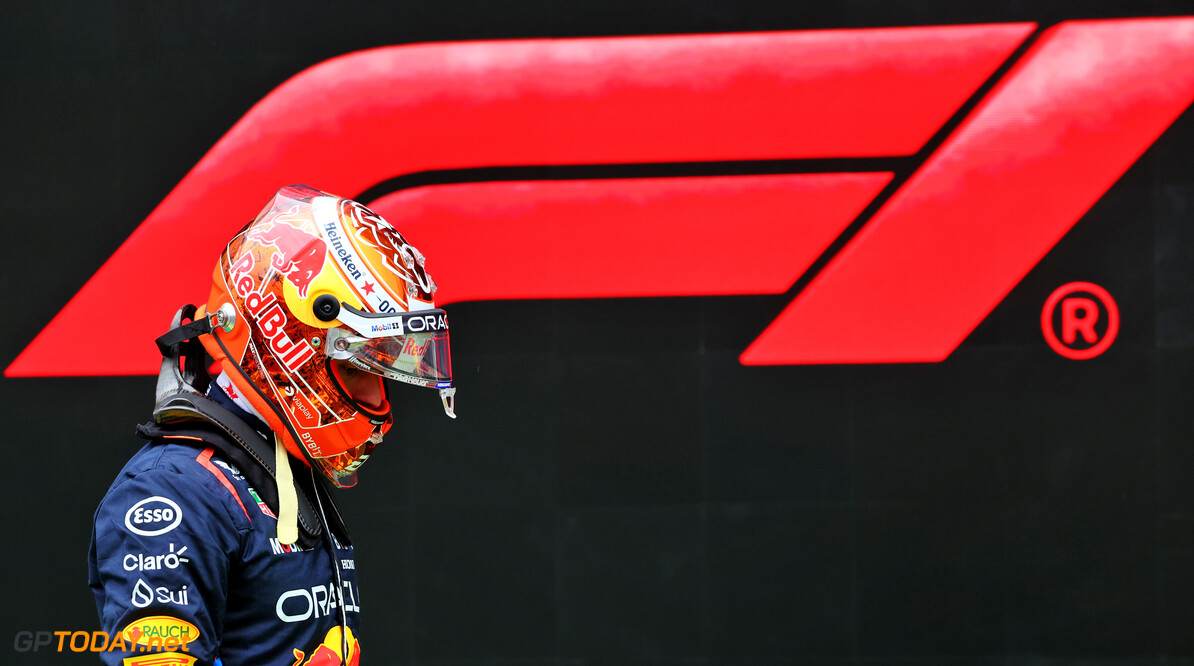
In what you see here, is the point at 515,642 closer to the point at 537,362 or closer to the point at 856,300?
the point at 537,362

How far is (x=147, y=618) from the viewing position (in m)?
1.32

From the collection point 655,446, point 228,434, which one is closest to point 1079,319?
point 655,446

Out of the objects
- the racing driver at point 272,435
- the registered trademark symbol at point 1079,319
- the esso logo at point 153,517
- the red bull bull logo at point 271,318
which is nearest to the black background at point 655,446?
the registered trademark symbol at point 1079,319

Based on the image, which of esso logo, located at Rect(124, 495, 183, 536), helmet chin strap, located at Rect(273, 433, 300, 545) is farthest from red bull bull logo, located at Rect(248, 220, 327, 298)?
esso logo, located at Rect(124, 495, 183, 536)

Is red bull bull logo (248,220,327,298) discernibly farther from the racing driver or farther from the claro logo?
the claro logo

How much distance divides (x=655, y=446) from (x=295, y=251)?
2.08m

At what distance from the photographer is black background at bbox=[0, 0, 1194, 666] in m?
3.46

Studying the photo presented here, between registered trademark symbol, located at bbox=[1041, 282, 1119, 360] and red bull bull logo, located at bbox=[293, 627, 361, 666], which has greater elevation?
registered trademark symbol, located at bbox=[1041, 282, 1119, 360]

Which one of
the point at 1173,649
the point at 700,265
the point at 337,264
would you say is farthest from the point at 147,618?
the point at 1173,649

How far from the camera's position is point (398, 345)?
64.4 inches

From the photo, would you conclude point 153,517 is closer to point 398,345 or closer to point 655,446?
point 398,345

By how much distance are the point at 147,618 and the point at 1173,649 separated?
138 inches

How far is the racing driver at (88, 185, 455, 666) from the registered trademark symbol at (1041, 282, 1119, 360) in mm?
2539

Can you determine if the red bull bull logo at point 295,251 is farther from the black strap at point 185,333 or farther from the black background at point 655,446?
the black background at point 655,446
